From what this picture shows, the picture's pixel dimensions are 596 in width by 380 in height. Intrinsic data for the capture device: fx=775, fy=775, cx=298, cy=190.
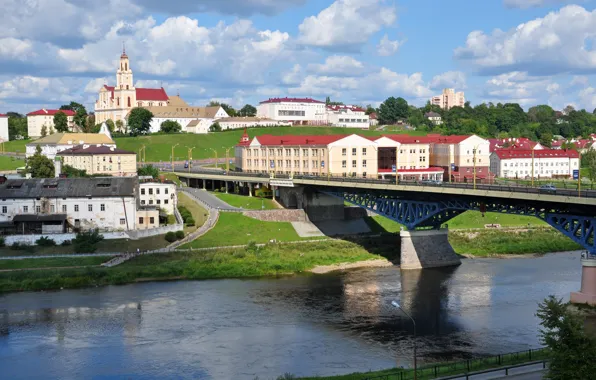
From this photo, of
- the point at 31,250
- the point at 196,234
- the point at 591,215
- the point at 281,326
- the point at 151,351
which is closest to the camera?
the point at 151,351

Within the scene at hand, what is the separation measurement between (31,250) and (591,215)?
51501 mm

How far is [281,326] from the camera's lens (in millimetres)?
53125

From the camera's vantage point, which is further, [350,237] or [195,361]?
[350,237]

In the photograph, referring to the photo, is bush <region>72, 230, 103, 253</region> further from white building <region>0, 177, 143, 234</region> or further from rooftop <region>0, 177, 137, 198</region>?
rooftop <region>0, 177, 137, 198</region>

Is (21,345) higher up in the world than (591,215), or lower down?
lower down

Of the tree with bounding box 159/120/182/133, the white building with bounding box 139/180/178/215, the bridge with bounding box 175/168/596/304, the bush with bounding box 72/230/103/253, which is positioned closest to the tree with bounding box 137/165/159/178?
the bridge with bounding box 175/168/596/304

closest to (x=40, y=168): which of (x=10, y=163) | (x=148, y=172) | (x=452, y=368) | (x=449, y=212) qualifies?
(x=148, y=172)

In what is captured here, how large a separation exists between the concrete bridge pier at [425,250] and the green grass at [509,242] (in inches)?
222

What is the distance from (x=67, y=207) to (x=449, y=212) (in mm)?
40857

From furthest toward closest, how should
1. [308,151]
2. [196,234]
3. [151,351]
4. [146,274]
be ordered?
[308,151] < [196,234] < [146,274] < [151,351]

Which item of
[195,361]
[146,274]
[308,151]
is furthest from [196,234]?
[195,361]

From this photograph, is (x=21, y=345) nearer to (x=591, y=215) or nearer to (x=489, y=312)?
(x=489, y=312)

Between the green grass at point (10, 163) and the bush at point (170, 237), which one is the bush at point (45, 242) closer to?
the bush at point (170, 237)

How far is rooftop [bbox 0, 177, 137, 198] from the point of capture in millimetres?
84812
